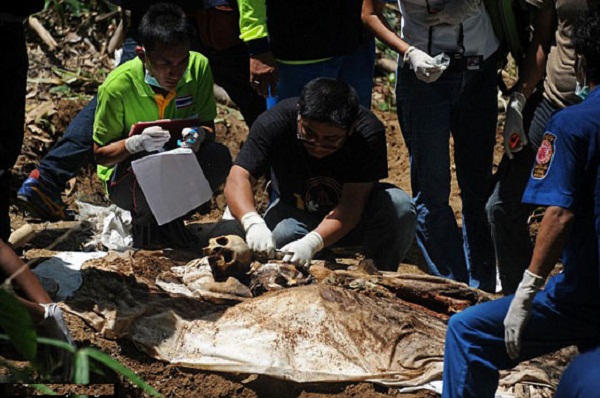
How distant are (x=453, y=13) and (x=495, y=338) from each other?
1.94m

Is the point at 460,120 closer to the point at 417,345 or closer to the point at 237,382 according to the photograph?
the point at 417,345

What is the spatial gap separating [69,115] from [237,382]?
3.44 m

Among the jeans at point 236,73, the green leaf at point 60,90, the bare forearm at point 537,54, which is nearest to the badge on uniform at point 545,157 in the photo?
the bare forearm at point 537,54

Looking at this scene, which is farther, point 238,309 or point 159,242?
point 159,242

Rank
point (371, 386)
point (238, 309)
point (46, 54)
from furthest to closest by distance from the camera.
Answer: point (46, 54), point (238, 309), point (371, 386)

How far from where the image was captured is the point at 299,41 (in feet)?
17.2

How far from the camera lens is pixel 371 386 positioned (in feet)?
13.2

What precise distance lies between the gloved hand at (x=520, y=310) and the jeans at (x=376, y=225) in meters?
1.72

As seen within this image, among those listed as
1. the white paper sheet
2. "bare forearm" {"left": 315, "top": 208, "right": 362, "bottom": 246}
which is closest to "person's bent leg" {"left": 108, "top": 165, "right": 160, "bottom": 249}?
the white paper sheet

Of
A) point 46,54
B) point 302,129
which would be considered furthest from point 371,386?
point 46,54

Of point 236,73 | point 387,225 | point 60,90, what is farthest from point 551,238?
point 60,90

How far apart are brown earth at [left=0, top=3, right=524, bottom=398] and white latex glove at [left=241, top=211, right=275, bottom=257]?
1.60ft

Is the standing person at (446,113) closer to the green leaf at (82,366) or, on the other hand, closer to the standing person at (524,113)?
the standing person at (524,113)

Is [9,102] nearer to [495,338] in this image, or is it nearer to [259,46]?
[259,46]
